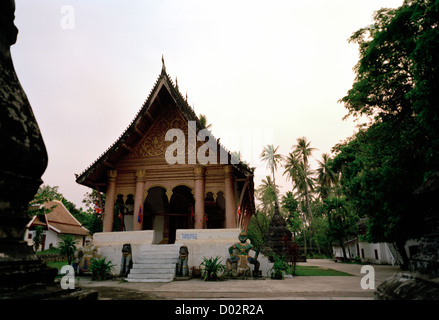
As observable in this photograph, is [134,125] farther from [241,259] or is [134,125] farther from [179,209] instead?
[241,259]

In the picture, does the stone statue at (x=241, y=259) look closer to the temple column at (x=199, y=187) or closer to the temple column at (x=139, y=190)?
the temple column at (x=199, y=187)

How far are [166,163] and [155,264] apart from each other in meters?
4.39

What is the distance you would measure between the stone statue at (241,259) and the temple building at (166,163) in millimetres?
1452

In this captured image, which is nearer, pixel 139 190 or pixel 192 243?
pixel 192 243

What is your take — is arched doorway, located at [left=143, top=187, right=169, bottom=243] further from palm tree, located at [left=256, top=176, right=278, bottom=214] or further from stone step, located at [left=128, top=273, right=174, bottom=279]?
palm tree, located at [left=256, top=176, right=278, bottom=214]

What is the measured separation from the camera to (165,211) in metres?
15.0

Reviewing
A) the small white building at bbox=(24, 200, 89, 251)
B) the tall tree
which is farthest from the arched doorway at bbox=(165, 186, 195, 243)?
the small white building at bbox=(24, 200, 89, 251)

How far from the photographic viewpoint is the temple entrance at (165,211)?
14.7 m

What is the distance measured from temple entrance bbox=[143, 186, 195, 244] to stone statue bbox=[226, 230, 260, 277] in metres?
5.59

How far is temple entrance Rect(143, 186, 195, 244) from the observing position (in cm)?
1470

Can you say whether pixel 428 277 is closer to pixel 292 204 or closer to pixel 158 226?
pixel 158 226

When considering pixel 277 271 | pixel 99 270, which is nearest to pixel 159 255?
pixel 99 270

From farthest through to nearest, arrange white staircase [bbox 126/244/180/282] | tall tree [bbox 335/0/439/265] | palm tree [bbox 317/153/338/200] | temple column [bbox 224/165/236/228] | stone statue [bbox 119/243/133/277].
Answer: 1. palm tree [bbox 317/153/338/200]
2. temple column [bbox 224/165/236/228]
3. stone statue [bbox 119/243/133/277]
4. white staircase [bbox 126/244/180/282]
5. tall tree [bbox 335/0/439/265]

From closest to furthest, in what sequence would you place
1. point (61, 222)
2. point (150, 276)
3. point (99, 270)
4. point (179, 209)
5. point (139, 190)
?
point (150, 276) → point (99, 270) → point (139, 190) → point (179, 209) → point (61, 222)
